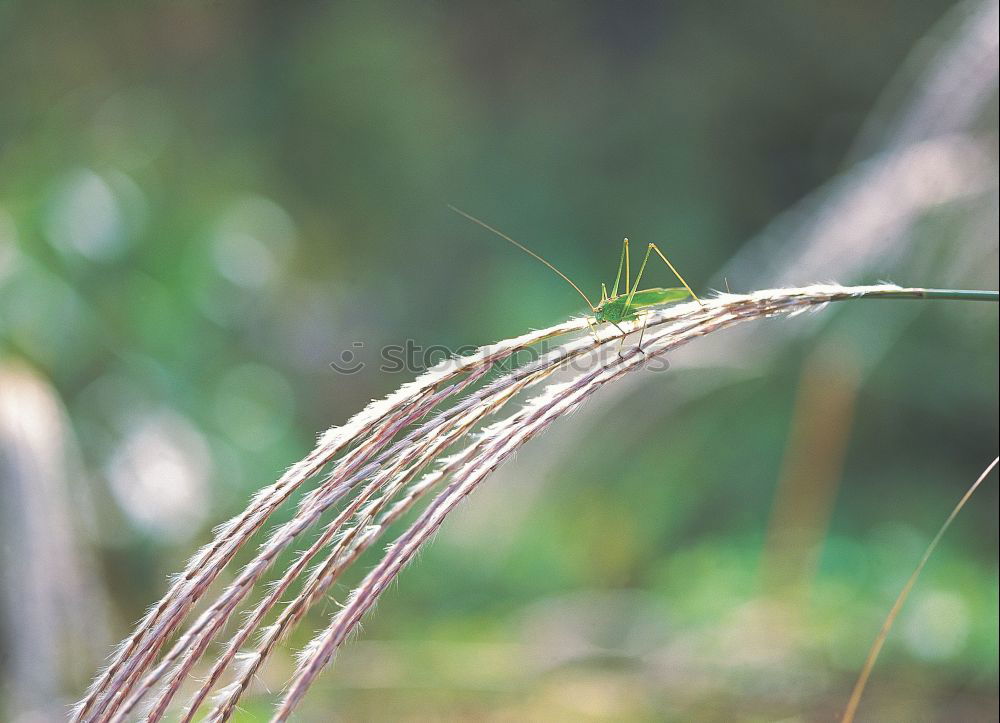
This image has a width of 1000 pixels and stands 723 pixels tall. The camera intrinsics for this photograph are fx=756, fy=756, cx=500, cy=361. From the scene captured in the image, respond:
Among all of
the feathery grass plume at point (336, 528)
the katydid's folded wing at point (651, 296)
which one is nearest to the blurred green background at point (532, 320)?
the katydid's folded wing at point (651, 296)

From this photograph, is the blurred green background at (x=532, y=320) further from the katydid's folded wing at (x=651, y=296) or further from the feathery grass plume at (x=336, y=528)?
the feathery grass plume at (x=336, y=528)

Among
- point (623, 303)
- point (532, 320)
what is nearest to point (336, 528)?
point (623, 303)

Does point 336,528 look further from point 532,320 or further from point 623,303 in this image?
point 532,320

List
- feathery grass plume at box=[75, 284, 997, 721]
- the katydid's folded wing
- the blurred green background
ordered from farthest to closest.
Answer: the blurred green background < the katydid's folded wing < feathery grass plume at box=[75, 284, 997, 721]

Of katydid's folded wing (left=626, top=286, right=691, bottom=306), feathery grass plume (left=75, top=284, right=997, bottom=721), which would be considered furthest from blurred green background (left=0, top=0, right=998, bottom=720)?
feathery grass plume (left=75, top=284, right=997, bottom=721)

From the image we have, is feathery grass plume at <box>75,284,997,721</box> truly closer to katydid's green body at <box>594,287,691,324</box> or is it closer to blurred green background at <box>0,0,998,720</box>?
katydid's green body at <box>594,287,691,324</box>

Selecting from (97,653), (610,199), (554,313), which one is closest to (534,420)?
(97,653)

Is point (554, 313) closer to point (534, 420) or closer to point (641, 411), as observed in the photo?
point (641, 411)
